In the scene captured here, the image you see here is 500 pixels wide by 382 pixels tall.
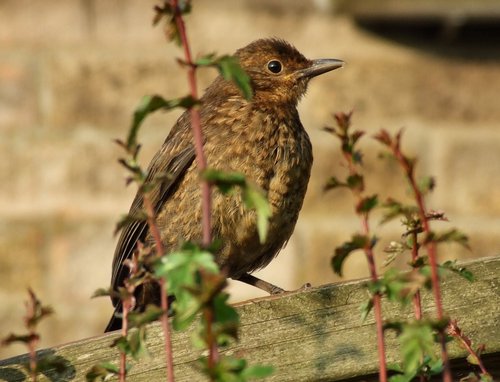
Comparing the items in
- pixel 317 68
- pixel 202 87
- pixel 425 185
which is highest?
pixel 202 87

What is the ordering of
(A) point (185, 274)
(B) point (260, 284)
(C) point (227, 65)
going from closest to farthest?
(A) point (185, 274) → (C) point (227, 65) → (B) point (260, 284)

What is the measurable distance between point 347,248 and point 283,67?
9.46ft

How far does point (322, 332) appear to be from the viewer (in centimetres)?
221

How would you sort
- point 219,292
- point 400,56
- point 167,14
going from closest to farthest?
point 219,292, point 167,14, point 400,56

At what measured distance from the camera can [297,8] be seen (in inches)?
200

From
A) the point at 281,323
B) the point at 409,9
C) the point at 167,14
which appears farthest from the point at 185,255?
the point at 409,9

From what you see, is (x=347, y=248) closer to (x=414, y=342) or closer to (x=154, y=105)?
(x=414, y=342)

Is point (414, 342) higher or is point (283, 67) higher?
point (283, 67)

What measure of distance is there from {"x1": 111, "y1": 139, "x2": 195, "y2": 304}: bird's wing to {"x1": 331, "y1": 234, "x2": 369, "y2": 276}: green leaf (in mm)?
2251

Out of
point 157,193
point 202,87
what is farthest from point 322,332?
point 202,87

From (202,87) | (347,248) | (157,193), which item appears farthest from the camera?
(202,87)

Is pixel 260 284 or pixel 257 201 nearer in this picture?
pixel 257 201

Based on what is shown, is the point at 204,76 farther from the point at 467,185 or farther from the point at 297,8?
the point at 467,185

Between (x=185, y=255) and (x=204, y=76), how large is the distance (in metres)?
3.77
